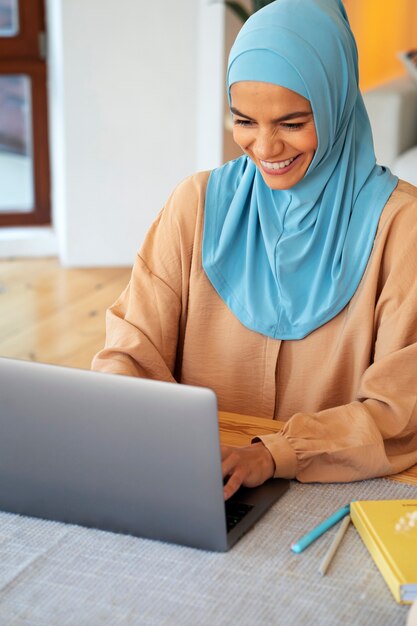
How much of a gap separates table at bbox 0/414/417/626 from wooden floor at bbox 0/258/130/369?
7.42 feet

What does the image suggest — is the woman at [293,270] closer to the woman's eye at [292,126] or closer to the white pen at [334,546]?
the woman's eye at [292,126]

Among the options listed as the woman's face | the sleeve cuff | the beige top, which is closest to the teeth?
the woman's face

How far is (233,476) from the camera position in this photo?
122 centimetres

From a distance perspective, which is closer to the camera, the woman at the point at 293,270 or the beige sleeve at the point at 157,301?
the woman at the point at 293,270

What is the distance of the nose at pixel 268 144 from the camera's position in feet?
4.83

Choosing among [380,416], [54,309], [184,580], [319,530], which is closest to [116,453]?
[184,580]

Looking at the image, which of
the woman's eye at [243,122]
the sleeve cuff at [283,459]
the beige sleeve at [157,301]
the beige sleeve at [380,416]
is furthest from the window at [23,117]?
the sleeve cuff at [283,459]

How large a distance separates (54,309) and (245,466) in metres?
2.94

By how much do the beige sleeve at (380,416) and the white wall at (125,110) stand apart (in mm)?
2931

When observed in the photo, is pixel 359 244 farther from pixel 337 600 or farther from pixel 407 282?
pixel 337 600

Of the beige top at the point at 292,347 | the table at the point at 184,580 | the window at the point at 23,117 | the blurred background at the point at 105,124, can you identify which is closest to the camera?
the table at the point at 184,580

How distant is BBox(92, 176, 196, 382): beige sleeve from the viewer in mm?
1578

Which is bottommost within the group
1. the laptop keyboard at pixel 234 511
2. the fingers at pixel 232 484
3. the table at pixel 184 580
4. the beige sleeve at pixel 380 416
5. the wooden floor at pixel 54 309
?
the wooden floor at pixel 54 309

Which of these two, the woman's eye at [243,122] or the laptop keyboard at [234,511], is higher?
the woman's eye at [243,122]
